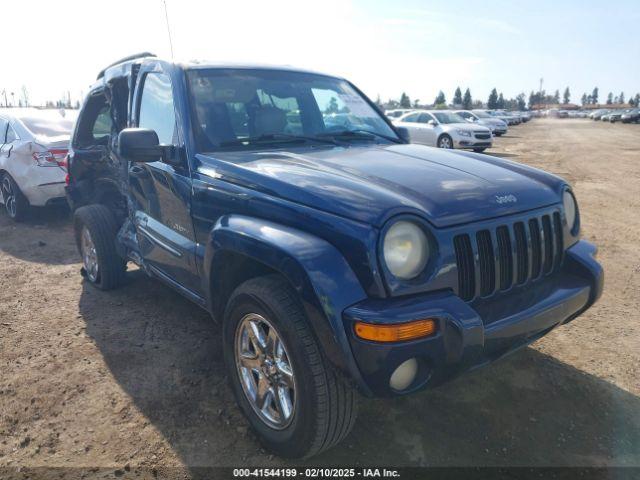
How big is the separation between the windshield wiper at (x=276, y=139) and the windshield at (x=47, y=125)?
5.24m

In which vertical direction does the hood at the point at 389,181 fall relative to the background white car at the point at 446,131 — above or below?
above

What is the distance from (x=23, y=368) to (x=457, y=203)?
3010 mm

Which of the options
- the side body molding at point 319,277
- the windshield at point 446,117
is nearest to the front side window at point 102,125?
the side body molding at point 319,277

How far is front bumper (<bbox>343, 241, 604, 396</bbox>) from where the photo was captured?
189cm

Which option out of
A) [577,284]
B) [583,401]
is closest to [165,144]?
[577,284]

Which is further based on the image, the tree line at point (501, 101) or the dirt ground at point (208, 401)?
the tree line at point (501, 101)

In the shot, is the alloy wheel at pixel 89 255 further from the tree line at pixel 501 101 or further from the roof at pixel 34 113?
the tree line at pixel 501 101

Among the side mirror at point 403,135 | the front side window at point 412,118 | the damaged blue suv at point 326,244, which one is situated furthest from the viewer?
the front side window at point 412,118

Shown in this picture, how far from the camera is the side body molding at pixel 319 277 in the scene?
193 cm

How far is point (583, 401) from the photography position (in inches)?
112

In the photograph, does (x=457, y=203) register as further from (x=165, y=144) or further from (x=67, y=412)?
(x=67, y=412)

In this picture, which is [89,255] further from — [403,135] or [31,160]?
[403,135]

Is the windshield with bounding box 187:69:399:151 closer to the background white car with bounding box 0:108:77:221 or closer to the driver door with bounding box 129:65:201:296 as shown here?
the driver door with bounding box 129:65:201:296

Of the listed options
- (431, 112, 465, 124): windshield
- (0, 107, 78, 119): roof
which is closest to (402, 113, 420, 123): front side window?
(431, 112, 465, 124): windshield
